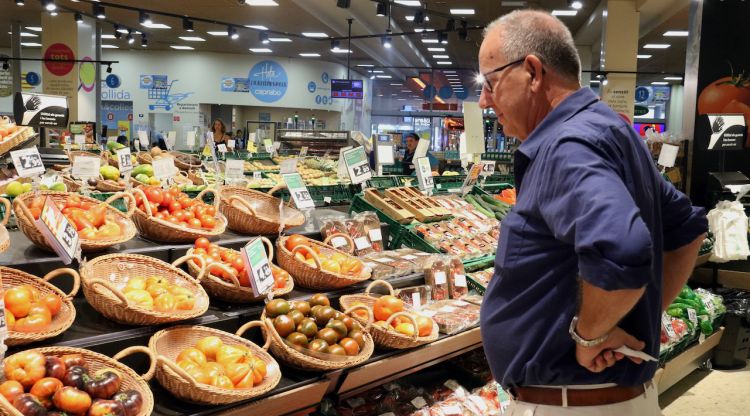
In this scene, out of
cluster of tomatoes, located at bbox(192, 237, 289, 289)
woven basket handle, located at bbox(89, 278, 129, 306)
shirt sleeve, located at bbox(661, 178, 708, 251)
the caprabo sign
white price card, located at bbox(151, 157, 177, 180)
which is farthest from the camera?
the caprabo sign

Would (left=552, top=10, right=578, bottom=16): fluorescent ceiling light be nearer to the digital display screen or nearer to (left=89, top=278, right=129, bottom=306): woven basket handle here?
the digital display screen

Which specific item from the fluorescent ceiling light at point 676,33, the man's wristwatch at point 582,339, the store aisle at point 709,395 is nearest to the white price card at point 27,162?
the man's wristwatch at point 582,339

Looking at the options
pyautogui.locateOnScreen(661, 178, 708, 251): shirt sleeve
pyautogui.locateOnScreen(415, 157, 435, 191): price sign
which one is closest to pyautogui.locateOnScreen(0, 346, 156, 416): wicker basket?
pyautogui.locateOnScreen(661, 178, 708, 251): shirt sleeve

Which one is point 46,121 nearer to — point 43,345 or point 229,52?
point 43,345

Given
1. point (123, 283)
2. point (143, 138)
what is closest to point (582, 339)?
point (123, 283)

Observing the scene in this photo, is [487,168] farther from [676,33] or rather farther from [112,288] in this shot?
[676,33]

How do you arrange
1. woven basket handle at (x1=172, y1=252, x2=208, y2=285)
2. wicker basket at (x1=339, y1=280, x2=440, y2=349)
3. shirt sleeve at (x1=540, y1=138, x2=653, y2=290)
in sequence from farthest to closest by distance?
wicker basket at (x1=339, y1=280, x2=440, y2=349) < woven basket handle at (x1=172, y1=252, x2=208, y2=285) < shirt sleeve at (x1=540, y1=138, x2=653, y2=290)

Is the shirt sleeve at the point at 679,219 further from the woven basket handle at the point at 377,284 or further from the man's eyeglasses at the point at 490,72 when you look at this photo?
the woven basket handle at the point at 377,284

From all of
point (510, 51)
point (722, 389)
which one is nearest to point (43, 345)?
point (510, 51)

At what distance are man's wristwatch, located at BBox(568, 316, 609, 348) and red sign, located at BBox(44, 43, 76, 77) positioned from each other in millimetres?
15315

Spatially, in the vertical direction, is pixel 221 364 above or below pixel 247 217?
below

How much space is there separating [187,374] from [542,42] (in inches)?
63.1

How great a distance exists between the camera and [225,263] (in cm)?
313

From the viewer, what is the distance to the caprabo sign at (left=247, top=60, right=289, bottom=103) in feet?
69.8
